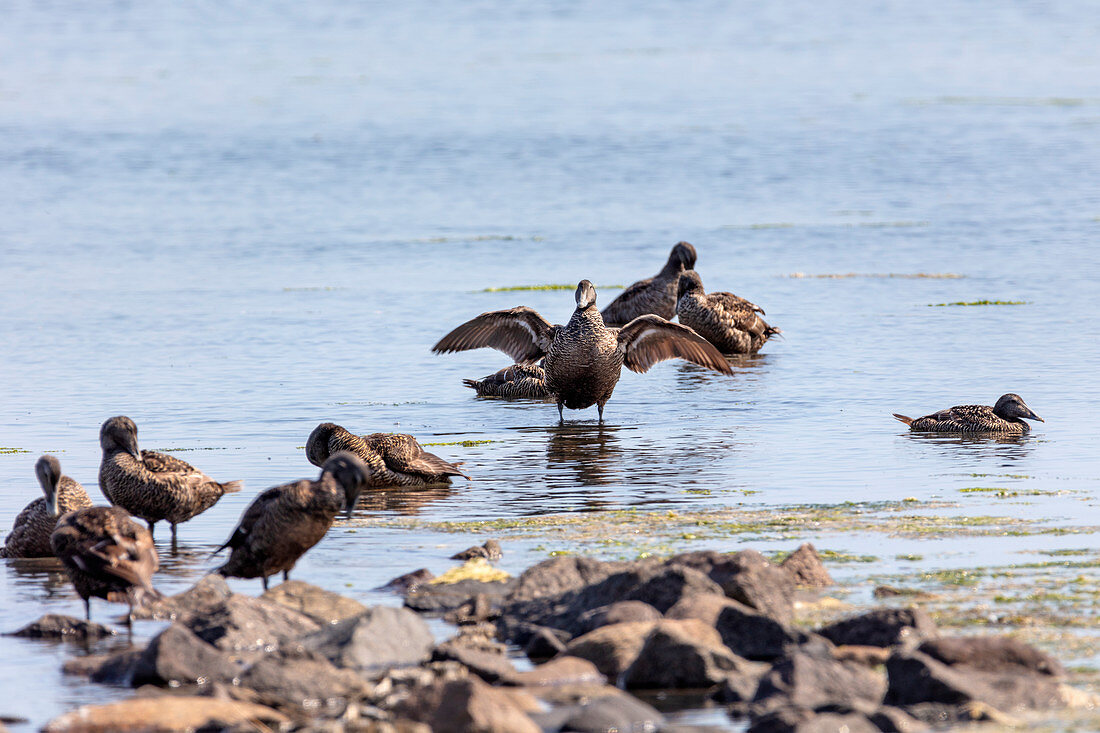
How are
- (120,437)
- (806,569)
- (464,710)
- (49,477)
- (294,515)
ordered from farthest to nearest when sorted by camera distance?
1. (120,437)
2. (49,477)
3. (294,515)
4. (806,569)
5. (464,710)

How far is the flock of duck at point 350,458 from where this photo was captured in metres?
7.75

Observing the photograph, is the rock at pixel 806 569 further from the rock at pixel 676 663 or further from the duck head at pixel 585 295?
the duck head at pixel 585 295

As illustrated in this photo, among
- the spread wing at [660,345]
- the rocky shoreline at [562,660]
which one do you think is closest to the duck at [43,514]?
the rocky shoreline at [562,660]

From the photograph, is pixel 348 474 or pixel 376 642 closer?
pixel 376 642

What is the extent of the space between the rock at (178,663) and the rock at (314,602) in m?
0.81

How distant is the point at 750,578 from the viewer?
23.9 ft

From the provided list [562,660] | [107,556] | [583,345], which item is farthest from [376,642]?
[583,345]

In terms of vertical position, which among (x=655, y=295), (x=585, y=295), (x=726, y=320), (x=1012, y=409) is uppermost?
(x=655, y=295)

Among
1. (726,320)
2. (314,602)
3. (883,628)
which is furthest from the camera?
(726,320)

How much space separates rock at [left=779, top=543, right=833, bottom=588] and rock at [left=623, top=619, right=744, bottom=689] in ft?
4.31

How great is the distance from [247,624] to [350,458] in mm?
1140

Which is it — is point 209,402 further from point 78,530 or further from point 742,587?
point 742,587

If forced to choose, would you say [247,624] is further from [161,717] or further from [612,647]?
[612,647]

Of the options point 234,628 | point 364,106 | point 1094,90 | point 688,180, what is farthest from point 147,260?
point 1094,90
